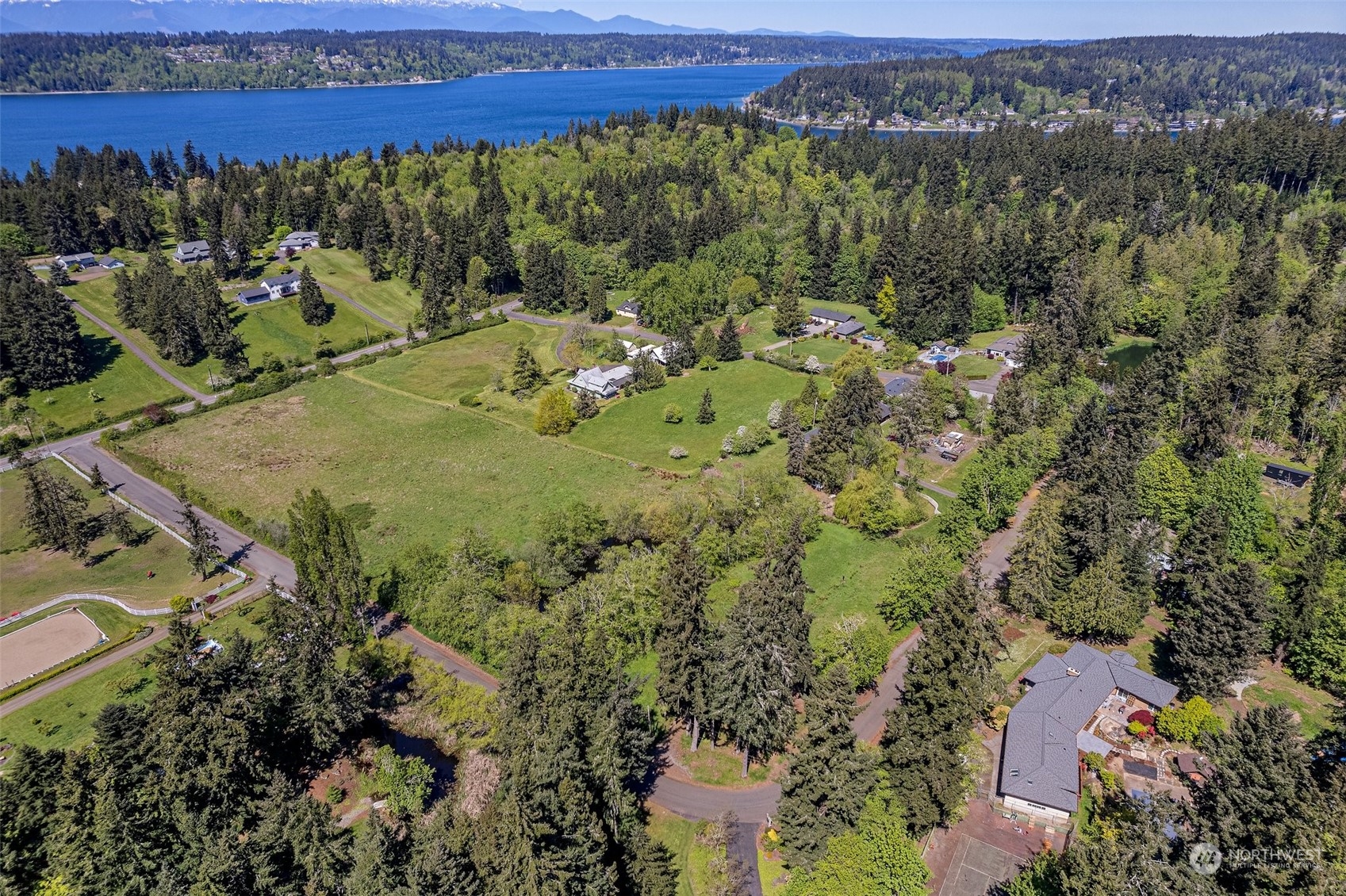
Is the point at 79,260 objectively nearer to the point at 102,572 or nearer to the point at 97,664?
the point at 102,572

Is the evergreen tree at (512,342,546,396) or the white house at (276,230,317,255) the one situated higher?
the white house at (276,230,317,255)

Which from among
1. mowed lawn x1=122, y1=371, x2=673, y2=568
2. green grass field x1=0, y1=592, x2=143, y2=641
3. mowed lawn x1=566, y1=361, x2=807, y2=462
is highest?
mowed lawn x1=566, y1=361, x2=807, y2=462

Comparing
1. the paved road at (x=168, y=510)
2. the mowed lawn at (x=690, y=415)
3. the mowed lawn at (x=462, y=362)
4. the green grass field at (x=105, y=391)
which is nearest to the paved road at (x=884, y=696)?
the mowed lawn at (x=690, y=415)

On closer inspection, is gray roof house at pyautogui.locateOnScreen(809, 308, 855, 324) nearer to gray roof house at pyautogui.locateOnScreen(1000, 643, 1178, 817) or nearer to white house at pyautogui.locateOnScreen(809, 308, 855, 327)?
white house at pyautogui.locateOnScreen(809, 308, 855, 327)

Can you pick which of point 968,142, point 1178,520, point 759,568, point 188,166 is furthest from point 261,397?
point 968,142

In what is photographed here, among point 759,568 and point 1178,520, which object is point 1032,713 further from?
point 1178,520

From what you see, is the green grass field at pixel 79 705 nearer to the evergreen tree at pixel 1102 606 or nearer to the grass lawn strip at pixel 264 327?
the evergreen tree at pixel 1102 606

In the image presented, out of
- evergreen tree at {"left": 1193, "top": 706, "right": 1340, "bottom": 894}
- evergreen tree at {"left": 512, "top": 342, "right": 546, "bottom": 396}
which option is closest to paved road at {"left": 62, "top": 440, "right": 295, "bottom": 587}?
evergreen tree at {"left": 512, "top": 342, "right": 546, "bottom": 396}
